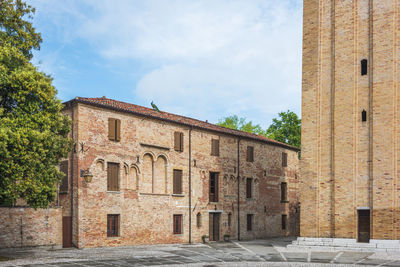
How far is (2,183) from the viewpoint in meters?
17.7

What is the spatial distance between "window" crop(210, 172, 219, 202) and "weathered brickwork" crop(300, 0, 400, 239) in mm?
8531

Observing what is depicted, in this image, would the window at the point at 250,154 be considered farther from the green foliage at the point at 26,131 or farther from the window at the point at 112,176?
the green foliage at the point at 26,131

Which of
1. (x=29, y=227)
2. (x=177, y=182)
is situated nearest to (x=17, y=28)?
(x=29, y=227)

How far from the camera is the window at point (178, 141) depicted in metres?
30.7

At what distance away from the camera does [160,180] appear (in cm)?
2955

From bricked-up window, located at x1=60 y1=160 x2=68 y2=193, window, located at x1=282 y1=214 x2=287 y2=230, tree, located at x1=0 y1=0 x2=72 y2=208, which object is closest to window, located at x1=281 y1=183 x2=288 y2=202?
window, located at x1=282 y1=214 x2=287 y2=230

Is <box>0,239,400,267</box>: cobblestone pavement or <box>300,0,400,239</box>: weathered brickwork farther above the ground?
<box>300,0,400,239</box>: weathered brickwork

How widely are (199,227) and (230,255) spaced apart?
29.6 ft

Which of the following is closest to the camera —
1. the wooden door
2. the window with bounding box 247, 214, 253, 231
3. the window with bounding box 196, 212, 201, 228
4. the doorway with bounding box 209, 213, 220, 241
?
the wooden door

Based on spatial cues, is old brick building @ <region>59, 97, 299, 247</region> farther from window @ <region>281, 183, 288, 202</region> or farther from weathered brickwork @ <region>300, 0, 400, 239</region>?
weathered brickwork @ <region>300, 0, 400, 239</region>

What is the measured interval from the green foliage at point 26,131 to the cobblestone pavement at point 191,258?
2.96 metres

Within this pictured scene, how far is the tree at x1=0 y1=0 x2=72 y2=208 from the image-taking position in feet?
57.7

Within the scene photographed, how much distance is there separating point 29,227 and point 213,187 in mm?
14267

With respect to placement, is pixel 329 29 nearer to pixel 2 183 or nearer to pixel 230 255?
pixel 230 255
